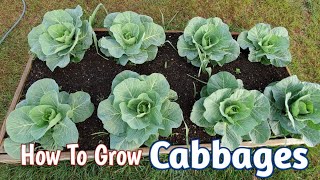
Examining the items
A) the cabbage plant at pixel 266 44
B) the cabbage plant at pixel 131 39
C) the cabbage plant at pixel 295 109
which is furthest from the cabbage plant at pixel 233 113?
the cabbage plant at pixel 131 39

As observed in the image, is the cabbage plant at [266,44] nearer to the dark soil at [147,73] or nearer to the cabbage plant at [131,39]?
the dark soil at [147,73]

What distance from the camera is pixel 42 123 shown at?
1791 mm

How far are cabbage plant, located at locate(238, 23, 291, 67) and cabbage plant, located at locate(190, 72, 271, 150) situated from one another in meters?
0.38

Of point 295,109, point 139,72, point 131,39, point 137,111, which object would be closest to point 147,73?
point 139,72

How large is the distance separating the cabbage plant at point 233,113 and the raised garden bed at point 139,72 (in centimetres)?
14

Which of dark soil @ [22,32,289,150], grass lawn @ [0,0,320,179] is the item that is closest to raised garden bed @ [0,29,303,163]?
dark soil @ [22,32,289,150]

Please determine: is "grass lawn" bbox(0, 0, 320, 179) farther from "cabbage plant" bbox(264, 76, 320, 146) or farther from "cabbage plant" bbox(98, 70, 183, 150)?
"cabbage plant" bbox(98, 70, 183, 150)

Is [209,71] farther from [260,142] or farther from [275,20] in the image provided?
[275,20]

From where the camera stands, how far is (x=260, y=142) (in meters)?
1.94

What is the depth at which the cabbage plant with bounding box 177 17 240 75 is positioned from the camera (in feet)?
6.84

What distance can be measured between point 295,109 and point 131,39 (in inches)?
42.6

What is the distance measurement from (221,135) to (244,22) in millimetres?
1373

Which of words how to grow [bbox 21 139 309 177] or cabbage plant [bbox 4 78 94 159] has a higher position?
cabbage plant [bbox 4 78 94 159]

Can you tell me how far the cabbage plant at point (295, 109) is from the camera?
1880mm
